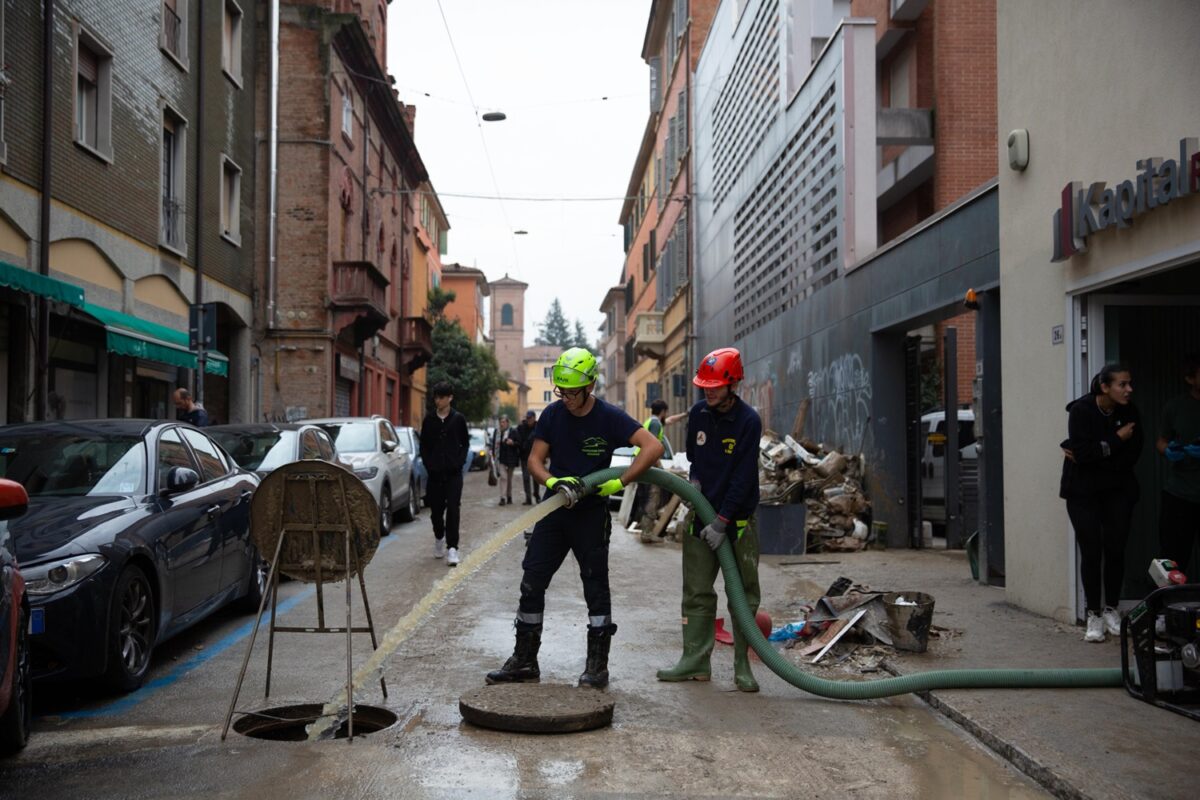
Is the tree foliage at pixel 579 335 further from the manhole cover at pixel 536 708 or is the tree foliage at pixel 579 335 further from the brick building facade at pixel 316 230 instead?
the manhole cover at pixel 536 708

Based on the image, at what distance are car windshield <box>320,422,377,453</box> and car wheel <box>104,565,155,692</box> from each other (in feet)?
31.6

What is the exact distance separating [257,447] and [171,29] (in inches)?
449

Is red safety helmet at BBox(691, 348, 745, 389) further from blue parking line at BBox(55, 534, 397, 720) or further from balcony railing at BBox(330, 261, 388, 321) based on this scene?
balcony railing at BBox(330, 261, 388, 321)

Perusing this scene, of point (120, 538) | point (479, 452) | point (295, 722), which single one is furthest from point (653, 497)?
point (479, 452)

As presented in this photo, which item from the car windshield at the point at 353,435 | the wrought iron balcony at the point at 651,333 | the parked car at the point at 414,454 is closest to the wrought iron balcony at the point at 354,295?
the parked car at the point at 414,454

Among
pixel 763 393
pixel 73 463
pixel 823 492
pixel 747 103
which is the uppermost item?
pixel 747 103

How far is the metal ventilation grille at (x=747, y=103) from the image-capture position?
20891 mm

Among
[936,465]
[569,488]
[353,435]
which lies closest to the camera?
[569,488]

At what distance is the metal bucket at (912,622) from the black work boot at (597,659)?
2071 millimetres

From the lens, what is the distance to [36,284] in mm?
13336

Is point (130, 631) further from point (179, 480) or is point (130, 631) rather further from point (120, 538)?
point (179, 480)

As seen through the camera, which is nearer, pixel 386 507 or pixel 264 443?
pixel 264 443

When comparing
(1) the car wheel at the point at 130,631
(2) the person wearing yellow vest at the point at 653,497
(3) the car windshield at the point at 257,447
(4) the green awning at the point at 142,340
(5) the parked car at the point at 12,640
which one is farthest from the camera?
(4) the green awning at the point at 142,340

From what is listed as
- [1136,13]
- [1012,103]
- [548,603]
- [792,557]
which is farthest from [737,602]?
[792,557]
